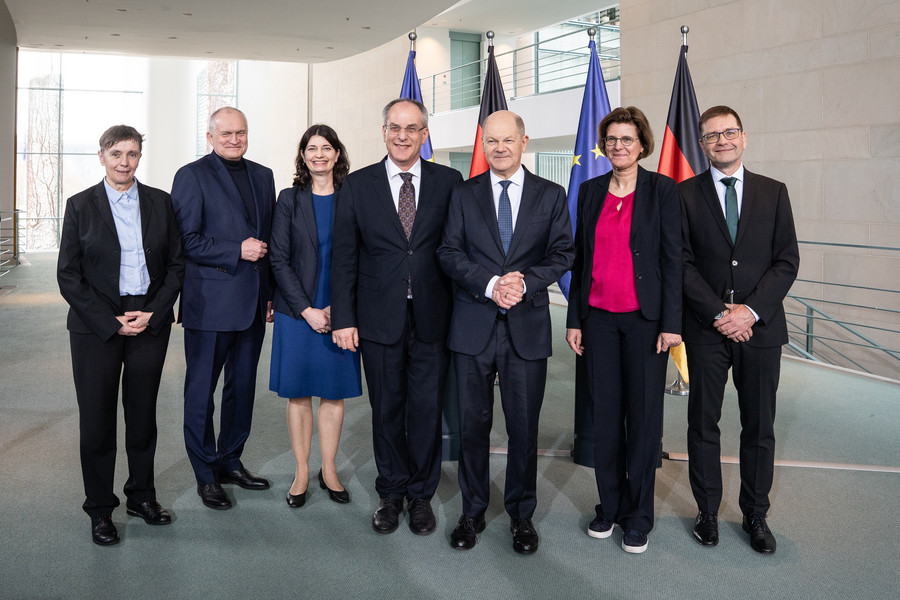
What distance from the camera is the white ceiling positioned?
441 inches

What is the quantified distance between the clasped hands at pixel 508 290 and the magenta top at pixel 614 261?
0.37m

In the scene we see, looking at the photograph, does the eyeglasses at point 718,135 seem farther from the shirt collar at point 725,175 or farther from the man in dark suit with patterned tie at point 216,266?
the man in dark suit with patterned tie at point 216,266

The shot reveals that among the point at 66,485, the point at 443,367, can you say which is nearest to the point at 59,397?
the point at 66,485

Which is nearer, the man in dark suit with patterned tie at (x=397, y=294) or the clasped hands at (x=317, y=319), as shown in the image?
the man in dark suit with patterned tie at (x=397, y=294)

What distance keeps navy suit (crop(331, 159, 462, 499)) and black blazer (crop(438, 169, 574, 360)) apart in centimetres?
14

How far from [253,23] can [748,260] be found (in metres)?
11.2

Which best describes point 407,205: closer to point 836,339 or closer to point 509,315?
point 509,315

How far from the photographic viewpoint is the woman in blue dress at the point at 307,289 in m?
3.29

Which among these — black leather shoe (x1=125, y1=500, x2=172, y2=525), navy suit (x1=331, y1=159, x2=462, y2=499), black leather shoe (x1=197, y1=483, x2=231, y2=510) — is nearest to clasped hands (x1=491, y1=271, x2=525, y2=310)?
navy suit (x1=331, y1=159, x2=462, y2=499)

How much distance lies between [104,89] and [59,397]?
57.1ft

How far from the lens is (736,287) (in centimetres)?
295

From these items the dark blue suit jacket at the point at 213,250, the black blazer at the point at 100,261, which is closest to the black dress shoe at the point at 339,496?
the dark blue suit jacket at the point at 213,250

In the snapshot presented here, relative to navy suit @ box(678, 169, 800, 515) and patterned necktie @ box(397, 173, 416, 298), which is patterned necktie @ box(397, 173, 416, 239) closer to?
patterned necktie @ box(397, 173, 416, 298)

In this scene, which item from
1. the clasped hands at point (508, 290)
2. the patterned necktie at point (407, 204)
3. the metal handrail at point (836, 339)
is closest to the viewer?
the clasped hands at point (508, 290)
